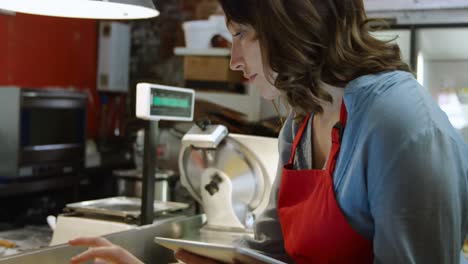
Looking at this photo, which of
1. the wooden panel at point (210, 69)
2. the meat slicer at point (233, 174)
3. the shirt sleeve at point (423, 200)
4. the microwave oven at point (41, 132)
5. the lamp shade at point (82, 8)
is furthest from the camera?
the wooden panel at point (210, 69)

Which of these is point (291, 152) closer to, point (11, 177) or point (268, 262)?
point (268, 262)

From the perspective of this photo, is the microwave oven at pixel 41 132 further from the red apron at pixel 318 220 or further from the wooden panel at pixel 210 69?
the red apron at pixel 318 220

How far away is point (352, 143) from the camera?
1.11 meters

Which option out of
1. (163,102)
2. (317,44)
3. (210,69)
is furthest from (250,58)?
(210,69)

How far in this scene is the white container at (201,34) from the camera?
3992 mm

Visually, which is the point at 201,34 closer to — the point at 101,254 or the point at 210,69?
the point at 210,69

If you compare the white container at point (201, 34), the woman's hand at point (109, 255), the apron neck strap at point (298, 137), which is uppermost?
the white container at point (201, 34)

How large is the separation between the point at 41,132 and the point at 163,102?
214cm

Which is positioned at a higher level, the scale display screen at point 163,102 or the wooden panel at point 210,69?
the wooden panel at point 210,69

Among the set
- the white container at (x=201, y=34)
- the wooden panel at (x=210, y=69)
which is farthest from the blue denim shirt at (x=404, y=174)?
the white container at (x=201, y=34)

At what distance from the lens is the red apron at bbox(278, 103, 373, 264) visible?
114cm

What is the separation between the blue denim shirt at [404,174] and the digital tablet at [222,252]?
7.7 inches

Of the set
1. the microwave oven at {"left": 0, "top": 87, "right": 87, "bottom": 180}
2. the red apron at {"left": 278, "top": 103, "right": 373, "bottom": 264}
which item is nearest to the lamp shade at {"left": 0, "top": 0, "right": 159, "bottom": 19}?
the red apron at {"left": 278, "top": 103, "right": 373, "bottom": 264}

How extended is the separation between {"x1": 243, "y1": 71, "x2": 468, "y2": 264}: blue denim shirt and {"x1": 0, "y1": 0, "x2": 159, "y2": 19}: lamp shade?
0.79 metres
